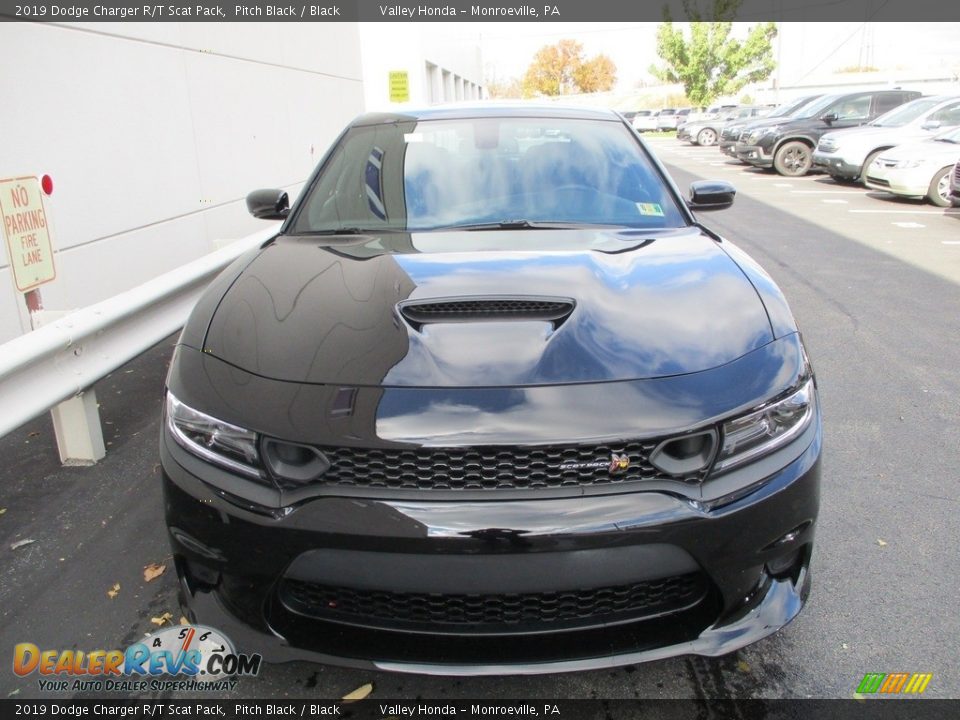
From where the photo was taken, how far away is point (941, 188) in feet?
41.0

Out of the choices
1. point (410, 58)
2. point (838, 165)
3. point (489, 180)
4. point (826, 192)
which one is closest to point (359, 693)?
point (489, 180)

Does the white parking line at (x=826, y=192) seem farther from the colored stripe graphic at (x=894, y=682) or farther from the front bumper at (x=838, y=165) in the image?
the colored stripe graphic at (x=894, y=682)

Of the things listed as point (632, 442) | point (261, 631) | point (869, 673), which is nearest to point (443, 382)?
point (632, 442)

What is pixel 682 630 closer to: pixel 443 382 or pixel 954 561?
pixel 443 382

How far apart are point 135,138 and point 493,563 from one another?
5.88m

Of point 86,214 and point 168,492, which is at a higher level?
point 86,214

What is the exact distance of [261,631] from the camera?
6.32 feet

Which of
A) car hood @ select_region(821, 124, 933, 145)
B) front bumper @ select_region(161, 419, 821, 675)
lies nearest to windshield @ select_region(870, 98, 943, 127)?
car hood @ select_region(821, 124, 933, 145)

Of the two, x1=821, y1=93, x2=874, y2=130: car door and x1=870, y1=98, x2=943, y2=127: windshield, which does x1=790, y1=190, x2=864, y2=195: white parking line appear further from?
x1=821, y1=93, x2=874, y2=130: car door

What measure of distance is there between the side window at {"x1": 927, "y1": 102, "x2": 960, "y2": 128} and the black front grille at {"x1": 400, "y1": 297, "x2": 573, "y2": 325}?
49.0ft

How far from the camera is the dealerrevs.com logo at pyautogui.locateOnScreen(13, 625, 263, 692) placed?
2.24m

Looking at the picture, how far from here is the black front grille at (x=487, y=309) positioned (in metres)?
2.17
